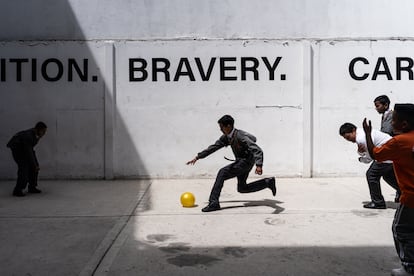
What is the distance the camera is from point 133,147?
9.91 metres

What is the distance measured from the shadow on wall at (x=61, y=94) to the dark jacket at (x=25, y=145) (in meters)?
1.95

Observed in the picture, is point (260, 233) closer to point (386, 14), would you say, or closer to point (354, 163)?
point (354, 163)

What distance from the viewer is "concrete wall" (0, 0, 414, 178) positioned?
388 inches

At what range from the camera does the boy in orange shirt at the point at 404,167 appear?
359 cm

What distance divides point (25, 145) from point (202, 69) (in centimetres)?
416

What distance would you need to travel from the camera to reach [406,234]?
3.69 metres

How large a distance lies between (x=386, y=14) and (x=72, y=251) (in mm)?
8672

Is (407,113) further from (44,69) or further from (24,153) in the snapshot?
(44,69)

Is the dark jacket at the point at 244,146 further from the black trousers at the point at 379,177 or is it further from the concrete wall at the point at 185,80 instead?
the concrete wall at the point at 185,80

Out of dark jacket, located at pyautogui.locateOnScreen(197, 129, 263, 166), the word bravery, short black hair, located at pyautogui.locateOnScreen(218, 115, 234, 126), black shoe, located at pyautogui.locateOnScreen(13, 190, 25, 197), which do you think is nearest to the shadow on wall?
the word bravery

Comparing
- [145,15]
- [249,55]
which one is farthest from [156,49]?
[249,55]

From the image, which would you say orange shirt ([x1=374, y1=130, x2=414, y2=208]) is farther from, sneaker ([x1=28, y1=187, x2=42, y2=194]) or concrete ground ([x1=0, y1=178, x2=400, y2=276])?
sneaker ([x1=28, y1=187, x2=42, y2=194])

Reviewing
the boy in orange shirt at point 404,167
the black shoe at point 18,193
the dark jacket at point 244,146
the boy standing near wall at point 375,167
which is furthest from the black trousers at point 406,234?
the black shoe at point 18,193

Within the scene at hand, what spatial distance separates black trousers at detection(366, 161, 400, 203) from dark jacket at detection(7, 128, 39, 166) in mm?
5807
